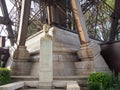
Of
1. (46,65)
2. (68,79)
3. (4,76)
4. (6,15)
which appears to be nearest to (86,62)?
(68,79)

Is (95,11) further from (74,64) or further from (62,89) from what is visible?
(62,89)

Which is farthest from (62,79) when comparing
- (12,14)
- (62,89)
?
(12,14)

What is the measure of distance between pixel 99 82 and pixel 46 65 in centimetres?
221

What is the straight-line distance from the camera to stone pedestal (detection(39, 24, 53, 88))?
10.5 m

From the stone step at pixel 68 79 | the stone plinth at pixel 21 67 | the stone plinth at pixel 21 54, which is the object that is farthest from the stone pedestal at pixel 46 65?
the stone plinth at pixel 21 54

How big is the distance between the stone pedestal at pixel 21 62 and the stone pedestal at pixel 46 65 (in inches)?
146

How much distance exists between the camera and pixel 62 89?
10.2m

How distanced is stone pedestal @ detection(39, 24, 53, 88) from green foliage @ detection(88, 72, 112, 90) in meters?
1.62

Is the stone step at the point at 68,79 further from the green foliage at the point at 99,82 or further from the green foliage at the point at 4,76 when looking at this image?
the green foliage at the point at 99,82

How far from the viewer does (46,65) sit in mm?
10648

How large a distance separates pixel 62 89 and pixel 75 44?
700 centimetres

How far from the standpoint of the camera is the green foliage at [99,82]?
32.2 ft

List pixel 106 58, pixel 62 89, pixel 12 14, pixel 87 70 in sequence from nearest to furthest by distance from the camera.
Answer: pixel 62 89, pixel 87 70, pixel 106 58, pixel 12 14

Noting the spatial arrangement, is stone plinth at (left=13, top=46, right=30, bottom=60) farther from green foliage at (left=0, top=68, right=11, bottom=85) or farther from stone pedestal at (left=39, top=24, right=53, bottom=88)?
stone pedestal at (left=39, top=24, right=53, bottom=88)
